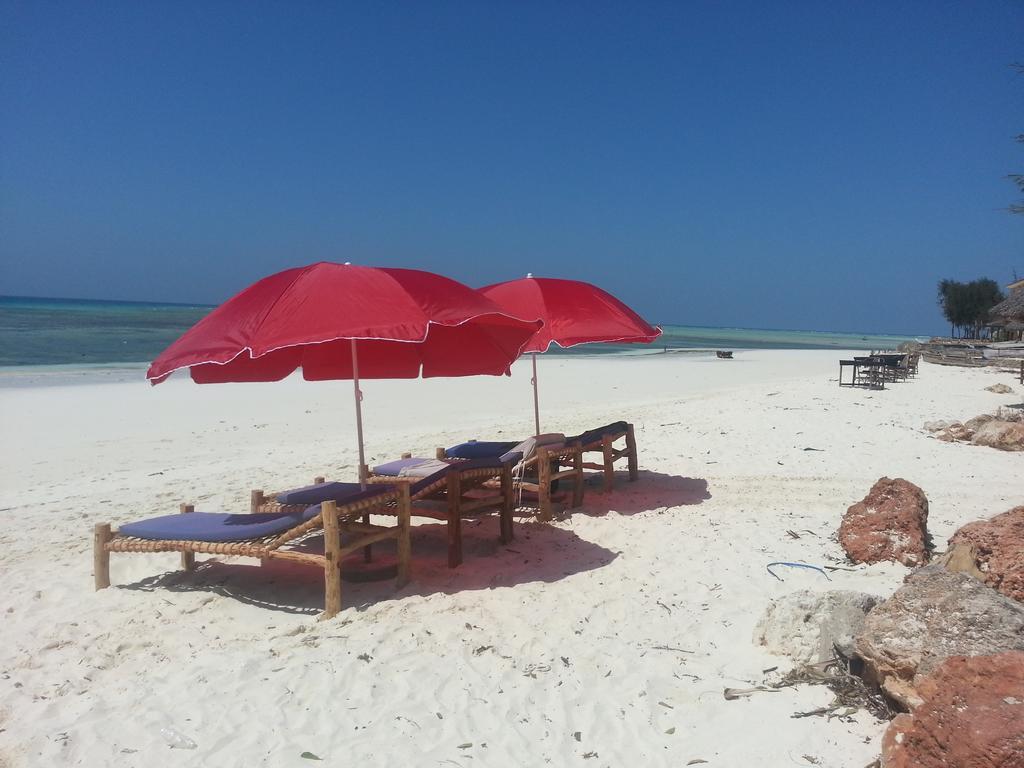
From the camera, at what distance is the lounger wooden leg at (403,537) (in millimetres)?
4730

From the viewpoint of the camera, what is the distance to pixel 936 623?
9.29 feet

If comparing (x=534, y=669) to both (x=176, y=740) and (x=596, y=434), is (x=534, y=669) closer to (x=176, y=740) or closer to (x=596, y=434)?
(x=176, y=740)

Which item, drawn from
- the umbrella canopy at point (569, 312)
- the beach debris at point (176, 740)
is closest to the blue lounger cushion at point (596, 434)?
the umbrella canopy at point (569, 312)

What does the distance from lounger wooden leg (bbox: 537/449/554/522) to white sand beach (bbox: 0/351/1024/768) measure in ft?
0.40

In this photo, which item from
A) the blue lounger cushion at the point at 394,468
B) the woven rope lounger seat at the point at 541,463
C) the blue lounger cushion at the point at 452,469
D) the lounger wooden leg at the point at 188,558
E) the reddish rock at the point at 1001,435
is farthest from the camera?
the reddish rock at the point at 1001,435

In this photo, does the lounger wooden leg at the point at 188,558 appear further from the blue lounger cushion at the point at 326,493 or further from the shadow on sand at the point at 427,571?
the blue lounger cushion at the point at 326,493

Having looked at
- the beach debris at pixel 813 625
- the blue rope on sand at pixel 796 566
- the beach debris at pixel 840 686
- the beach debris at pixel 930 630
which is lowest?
the blue rope on sand at pixel 796 566

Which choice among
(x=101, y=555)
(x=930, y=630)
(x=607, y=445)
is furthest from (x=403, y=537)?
(x=930, y=630)

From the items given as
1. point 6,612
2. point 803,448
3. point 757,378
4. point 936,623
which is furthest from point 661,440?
point 757,378

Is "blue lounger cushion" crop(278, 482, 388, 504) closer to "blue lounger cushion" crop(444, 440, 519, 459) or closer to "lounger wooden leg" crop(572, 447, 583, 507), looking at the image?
"blue lounger cushion" crop(444, 440, 519, 459)

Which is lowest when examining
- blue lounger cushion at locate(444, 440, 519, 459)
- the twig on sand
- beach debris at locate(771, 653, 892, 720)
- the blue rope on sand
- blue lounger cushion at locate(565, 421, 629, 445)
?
the twig on sand

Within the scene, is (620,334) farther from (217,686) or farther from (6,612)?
(6,612)

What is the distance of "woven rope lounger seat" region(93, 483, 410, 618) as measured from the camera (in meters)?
4.20

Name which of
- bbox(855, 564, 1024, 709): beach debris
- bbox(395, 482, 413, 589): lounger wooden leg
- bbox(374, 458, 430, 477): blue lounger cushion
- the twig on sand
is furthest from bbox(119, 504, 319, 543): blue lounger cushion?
bbox(855, 564, 1024, 709): beach debris
